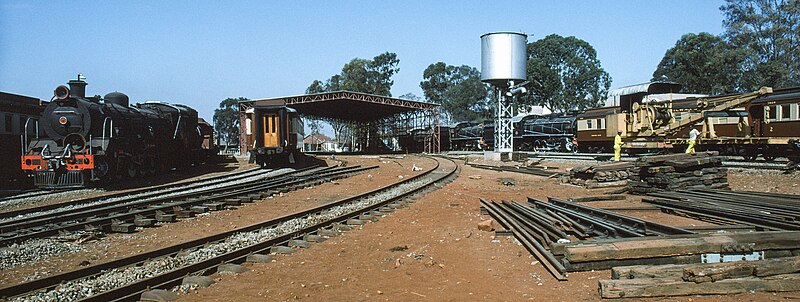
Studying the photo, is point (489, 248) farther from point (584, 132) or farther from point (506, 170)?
point (584, 132)

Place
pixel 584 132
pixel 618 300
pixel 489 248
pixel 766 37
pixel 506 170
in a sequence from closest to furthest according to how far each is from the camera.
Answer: pixel 618 300, pixel 489 248, pixel 506 170, pixel 584 132, pixel 766 37

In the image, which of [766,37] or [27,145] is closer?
[27,145]

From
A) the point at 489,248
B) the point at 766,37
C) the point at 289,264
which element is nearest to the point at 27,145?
the point at 289,264

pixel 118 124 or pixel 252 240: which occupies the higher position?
pixel 118 124

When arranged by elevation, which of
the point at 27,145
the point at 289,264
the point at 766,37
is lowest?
the point at 289,264

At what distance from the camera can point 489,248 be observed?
768 cm

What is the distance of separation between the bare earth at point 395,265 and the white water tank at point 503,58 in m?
22.1

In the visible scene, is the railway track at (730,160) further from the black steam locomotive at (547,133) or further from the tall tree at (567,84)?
the tall tree at (567,84)

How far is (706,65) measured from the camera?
53.9 metres

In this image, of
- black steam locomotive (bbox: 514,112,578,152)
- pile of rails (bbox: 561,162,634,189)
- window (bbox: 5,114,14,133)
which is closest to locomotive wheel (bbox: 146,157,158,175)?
window (bbox: 5,114,14,133)

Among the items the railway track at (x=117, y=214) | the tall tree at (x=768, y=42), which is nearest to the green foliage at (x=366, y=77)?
the tall tree at (x=768, y=42)

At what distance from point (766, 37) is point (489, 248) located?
174 ft

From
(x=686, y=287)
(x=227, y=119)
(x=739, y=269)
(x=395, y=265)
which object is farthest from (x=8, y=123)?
(x=227, y=119)

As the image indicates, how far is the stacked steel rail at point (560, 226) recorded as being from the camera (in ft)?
22.5
